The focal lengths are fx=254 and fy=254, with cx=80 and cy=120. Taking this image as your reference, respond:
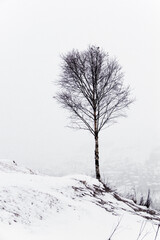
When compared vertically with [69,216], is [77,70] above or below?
above

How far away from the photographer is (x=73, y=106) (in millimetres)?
15352

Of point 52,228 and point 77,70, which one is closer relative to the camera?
point 52,228

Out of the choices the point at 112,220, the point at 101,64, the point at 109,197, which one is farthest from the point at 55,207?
the point at 101,64

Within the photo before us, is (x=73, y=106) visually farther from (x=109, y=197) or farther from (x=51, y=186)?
(x=51, y=186)

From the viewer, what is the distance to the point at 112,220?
675 centimetres

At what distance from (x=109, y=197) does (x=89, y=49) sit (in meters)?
8.53

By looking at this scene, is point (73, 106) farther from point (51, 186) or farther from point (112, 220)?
point (112, 220)

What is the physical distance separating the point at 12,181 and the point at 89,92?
29.5 feet

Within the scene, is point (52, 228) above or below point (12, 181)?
below

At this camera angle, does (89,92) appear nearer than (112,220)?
No

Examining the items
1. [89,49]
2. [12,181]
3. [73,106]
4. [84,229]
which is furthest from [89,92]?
[84,229]

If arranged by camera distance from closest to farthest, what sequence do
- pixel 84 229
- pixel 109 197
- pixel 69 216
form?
pixel 84 229, pixel 69 216, pixel 109 197

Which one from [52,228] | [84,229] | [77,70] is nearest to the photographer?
[52,228]

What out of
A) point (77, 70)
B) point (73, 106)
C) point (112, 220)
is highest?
point (77, 70)
